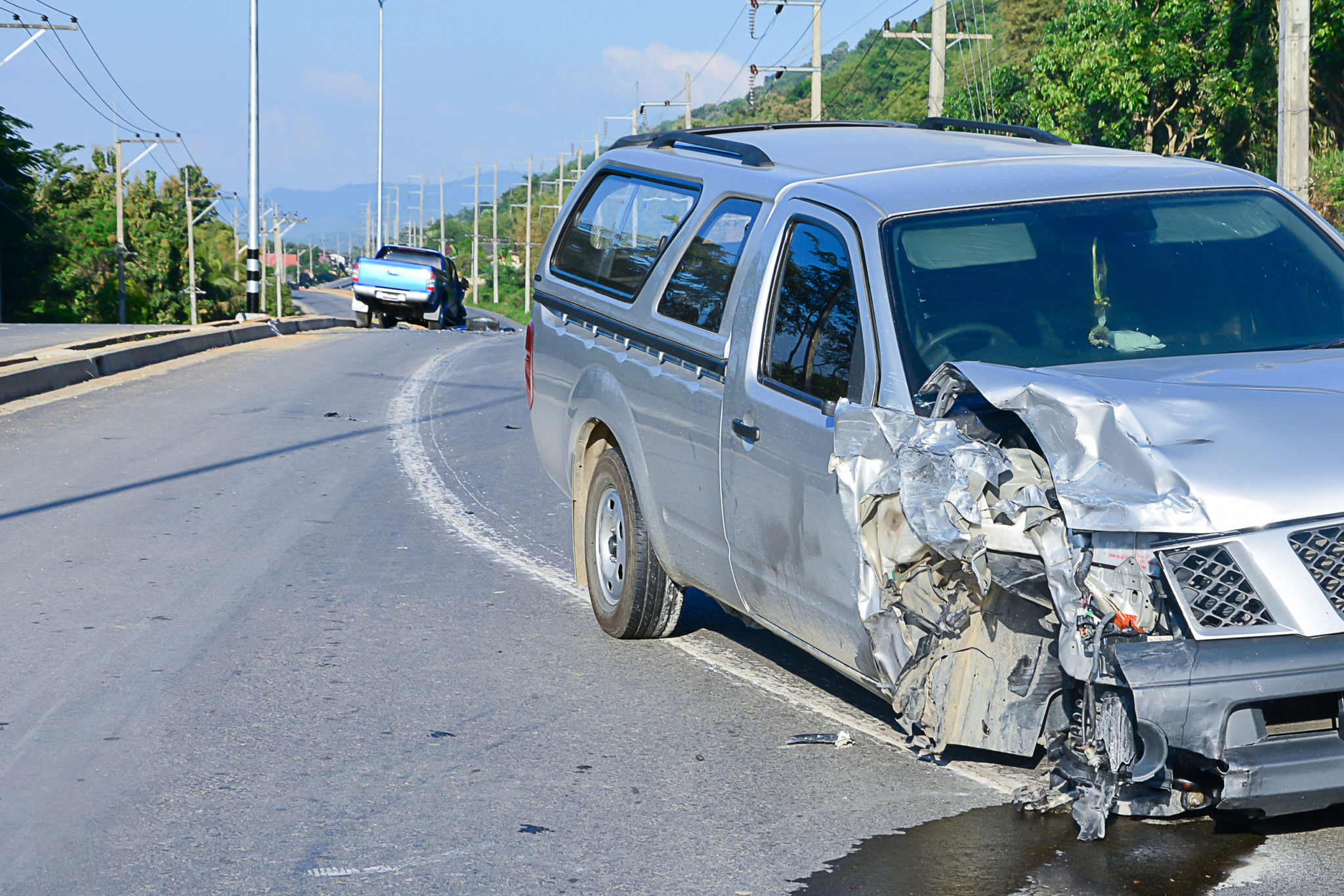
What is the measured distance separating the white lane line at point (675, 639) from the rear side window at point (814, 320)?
1274 mm

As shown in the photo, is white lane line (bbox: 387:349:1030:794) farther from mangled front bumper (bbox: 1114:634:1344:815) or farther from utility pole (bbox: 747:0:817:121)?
utility pole (bbox: 747:0:817:121)

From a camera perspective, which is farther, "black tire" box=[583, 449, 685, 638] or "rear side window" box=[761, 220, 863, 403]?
"black tire" box=[583, 449, 685, 638]

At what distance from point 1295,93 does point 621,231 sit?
31.6 feet

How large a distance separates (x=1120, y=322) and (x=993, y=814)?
1624 mm

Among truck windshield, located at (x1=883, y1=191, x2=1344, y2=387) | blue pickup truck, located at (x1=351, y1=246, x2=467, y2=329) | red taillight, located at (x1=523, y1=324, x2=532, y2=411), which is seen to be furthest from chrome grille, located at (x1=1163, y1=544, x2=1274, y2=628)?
blue pickup truck, located at (x1=351, y1=246, x2=467, y2=329)

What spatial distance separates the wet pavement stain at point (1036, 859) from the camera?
3.75 metres

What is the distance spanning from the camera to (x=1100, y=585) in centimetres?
359

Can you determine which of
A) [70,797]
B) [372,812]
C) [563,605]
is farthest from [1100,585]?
[563,605]

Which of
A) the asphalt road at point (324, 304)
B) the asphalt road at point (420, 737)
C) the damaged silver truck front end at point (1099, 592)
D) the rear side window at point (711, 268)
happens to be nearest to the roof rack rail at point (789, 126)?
the rear side window at point (711, 268)

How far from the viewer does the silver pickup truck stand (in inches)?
139

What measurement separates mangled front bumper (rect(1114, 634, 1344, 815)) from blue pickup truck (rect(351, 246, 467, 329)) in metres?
34.9

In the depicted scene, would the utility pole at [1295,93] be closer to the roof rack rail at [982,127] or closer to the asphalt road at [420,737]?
the roof rack rail at [982,127]

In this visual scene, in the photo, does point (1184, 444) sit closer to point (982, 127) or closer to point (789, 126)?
point (789, 126)

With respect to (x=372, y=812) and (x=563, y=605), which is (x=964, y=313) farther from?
(x=563, y=605)
